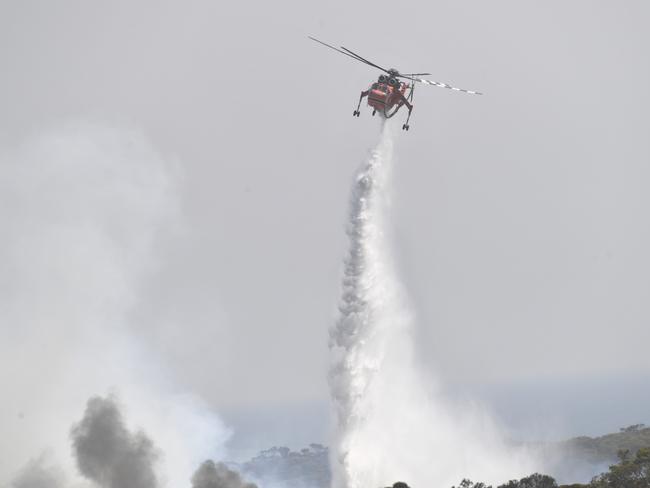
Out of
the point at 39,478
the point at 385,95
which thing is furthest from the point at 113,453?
the point at 385,95

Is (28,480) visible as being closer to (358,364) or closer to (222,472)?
(222,472)

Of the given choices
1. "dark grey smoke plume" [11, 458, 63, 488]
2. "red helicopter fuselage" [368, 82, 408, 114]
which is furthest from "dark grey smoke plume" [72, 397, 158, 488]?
"red helicopter fuselage" [368, 82, 408, 114]

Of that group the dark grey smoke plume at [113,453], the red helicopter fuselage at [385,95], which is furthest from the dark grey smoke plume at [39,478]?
the red helicopter fuselage at [385,95]

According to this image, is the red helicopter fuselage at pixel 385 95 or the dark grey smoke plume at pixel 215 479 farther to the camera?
the dark grey smoke plume at pixel 215 479

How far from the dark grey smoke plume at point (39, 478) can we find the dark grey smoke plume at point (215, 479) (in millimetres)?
18519

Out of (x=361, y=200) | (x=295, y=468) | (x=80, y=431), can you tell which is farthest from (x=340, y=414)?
(x=295, y=468)

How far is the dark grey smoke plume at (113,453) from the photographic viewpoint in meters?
108

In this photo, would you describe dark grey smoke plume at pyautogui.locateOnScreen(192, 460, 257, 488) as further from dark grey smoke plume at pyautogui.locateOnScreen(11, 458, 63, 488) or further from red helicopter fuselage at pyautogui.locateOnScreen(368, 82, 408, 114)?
red helicopter fuselage at pyautogui.locateOnScreen(368, 82, 408, 114)

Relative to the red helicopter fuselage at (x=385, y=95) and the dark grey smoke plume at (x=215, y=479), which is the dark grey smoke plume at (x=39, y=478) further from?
the red helicopter fuselage at (x=385, y=95)

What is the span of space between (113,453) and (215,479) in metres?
13.7

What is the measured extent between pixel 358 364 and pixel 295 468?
386ft

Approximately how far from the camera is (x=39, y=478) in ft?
373

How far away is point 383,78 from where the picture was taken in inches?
3226

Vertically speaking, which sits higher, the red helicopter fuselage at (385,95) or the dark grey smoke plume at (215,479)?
the red helicopter fuselage at (385,95)
